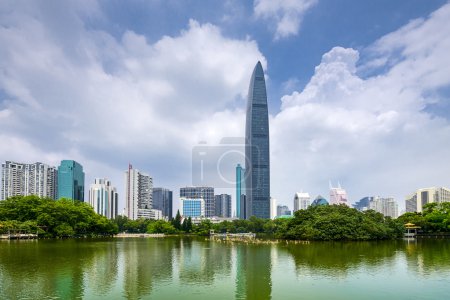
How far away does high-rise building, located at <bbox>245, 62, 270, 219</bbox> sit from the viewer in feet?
636

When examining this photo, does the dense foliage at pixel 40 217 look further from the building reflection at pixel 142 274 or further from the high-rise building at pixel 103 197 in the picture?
the high-rise building at pixel 103 197

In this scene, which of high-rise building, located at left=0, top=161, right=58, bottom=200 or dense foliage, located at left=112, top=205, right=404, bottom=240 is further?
high-rise building, located at left=0, top=161, right=58, bottom=200

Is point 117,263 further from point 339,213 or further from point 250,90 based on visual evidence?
point 250,90

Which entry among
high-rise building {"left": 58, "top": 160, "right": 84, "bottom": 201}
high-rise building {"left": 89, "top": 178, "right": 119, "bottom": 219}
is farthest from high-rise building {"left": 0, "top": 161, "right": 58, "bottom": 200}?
high-rise building {"left": 89, "top": 178, "right": 119, "bottom": 219}

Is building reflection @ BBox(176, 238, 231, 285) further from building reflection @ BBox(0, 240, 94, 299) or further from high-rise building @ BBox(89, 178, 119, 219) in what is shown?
high-rise building @ BBox(89, 178, 119, 219)

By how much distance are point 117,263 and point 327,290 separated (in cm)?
1759

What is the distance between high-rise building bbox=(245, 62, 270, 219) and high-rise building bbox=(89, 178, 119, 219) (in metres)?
67.9

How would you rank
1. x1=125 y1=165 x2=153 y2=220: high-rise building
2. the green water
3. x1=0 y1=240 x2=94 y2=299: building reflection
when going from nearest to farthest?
x1=0 y1=240 x2=94 y2=299: building reflection → the green water → x1=125 y1=165 x2=153 y2=220: high-rise building

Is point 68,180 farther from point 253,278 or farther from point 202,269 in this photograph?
point 253,278

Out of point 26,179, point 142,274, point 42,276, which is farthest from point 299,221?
point 26,179

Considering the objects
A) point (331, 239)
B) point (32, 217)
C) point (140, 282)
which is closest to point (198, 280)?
point (140, 282)

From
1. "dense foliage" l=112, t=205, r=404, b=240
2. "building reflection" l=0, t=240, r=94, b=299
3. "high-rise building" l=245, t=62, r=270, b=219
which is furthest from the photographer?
"high-rise building" l=245, t=62, r=270, b=219

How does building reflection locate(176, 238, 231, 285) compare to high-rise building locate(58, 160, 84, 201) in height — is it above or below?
below

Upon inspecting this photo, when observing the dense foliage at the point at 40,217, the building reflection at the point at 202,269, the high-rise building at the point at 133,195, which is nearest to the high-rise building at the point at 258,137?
the high-rise building at the point at 133,195
